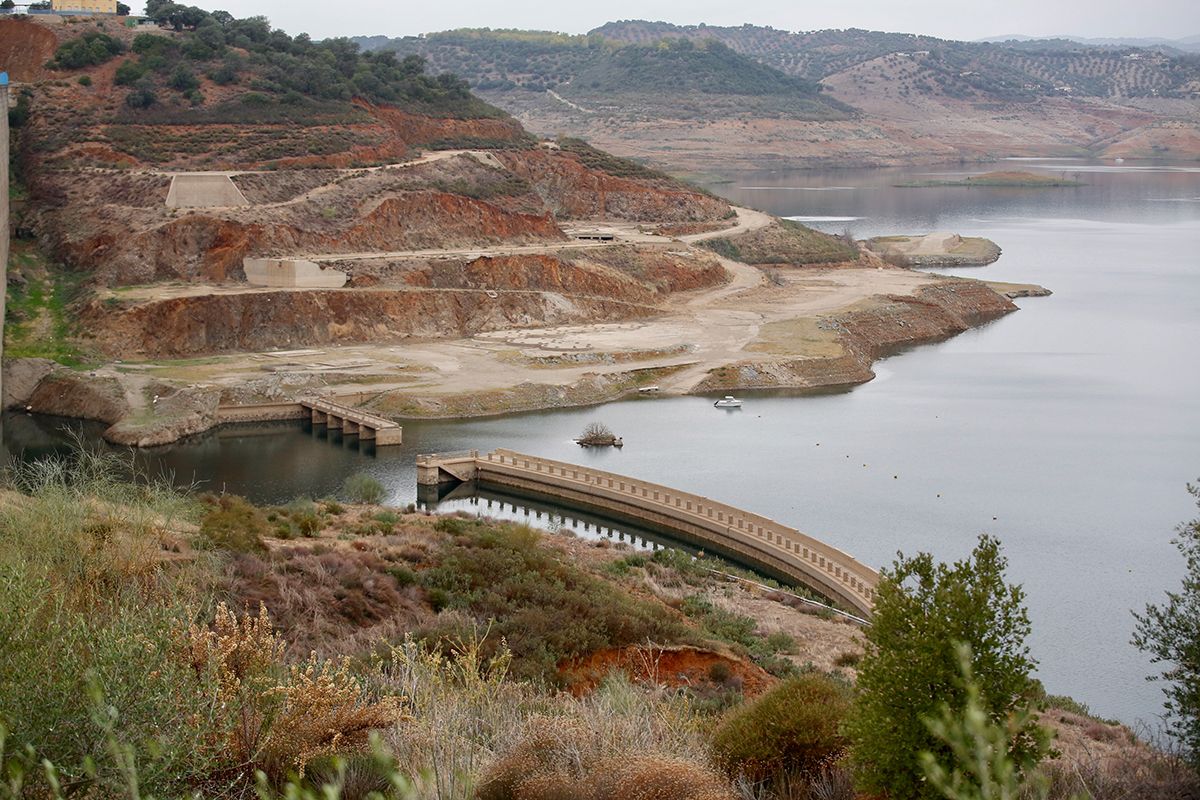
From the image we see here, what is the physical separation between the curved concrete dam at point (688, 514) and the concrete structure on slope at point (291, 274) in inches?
887

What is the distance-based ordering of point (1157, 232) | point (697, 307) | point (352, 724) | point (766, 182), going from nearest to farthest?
point (352, 724)
point (697, 307)
point (1157, 232)
point (766, 182)

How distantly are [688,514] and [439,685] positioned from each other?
29618 mm

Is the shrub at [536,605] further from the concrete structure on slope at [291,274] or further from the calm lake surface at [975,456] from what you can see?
the concrete structure on slope at [291,274]

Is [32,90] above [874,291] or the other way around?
above

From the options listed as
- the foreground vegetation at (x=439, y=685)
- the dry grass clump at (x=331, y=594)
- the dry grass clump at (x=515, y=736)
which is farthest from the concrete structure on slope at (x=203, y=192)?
the dry grass clump at (x=515, y=736)

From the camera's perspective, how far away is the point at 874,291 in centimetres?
8944

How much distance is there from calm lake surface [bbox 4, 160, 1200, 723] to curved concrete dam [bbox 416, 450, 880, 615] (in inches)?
76.6

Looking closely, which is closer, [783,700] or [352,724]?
[352,724]

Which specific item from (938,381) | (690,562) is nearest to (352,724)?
(690,562)

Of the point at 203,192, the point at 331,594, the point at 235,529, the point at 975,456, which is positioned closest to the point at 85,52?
the point at 203,192

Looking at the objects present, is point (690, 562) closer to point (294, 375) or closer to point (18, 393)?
point (294, 375)

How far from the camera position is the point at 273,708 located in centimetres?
1273

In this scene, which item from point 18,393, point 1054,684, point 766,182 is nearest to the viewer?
point 1054,684

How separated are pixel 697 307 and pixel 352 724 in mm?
69502
